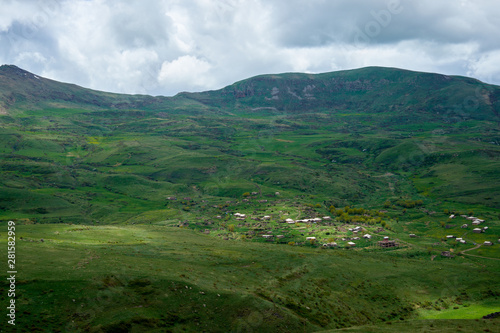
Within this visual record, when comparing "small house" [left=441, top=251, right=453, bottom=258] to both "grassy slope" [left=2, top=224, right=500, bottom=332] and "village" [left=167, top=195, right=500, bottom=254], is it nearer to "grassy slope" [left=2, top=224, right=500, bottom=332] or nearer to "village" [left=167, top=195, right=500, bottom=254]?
"village" [left=167, top=195, right=500, bottom=254]

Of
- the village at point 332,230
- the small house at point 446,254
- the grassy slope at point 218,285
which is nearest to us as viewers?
the grassy slope at point 218,285

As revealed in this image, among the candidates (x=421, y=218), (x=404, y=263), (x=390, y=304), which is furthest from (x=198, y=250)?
(x=421, y=218)

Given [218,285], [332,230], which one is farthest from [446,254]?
[218,285]

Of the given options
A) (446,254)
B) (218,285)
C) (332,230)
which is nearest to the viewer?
(218,285)

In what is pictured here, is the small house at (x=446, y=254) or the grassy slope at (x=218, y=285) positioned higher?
the grassy slope at (x=218, y=285)

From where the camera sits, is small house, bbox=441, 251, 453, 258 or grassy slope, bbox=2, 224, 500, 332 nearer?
grassy slope, bbox=2, 224, 500, 332

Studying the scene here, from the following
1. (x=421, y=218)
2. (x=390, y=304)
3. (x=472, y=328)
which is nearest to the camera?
(x=472, y=328)

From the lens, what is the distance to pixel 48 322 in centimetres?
4712

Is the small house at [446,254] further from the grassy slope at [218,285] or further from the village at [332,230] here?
the grassy slope at [218,285]

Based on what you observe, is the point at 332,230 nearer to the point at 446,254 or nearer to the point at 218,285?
the point at 446,254

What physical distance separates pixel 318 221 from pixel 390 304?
85618mm

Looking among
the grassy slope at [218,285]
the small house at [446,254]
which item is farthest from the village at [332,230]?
the grassy slope at [218,285]

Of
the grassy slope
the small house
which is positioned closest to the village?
the small house

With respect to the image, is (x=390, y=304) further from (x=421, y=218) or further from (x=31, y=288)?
(x=421, y=218)
